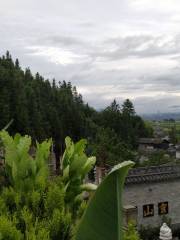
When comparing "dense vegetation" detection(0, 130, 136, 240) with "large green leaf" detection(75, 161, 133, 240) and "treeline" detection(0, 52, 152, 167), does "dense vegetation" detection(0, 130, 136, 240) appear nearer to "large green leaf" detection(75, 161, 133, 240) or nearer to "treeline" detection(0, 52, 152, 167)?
"large green leaf" detection(75, 161, 133, 240)

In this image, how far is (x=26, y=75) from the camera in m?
77.9

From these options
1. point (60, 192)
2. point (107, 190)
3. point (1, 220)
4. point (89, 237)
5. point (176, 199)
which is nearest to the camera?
point (107, 190)

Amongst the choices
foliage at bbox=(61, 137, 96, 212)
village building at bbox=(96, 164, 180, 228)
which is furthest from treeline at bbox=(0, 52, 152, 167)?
foliage at bbox=(61, 137, 96, 212)

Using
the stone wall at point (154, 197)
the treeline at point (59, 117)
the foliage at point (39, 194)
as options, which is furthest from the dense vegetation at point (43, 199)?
the treeline at point (59, 117)

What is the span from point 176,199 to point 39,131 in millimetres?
32176

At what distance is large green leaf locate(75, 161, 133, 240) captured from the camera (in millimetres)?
2684

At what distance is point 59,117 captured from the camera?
64.7 metres

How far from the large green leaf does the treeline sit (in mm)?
31292

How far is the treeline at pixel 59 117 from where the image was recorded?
50.2 meters

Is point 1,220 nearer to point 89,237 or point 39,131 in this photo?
point 89,237

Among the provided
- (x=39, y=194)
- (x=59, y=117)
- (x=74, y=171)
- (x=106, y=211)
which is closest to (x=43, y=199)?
(x=39, y=194)

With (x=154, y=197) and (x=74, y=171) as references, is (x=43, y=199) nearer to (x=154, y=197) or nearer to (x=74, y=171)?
(x=74, y=171)

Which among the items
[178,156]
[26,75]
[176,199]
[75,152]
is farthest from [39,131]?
[75,152]

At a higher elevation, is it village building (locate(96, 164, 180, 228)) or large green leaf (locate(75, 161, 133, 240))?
large green leaf (locate(75, 161, 133, 240))
